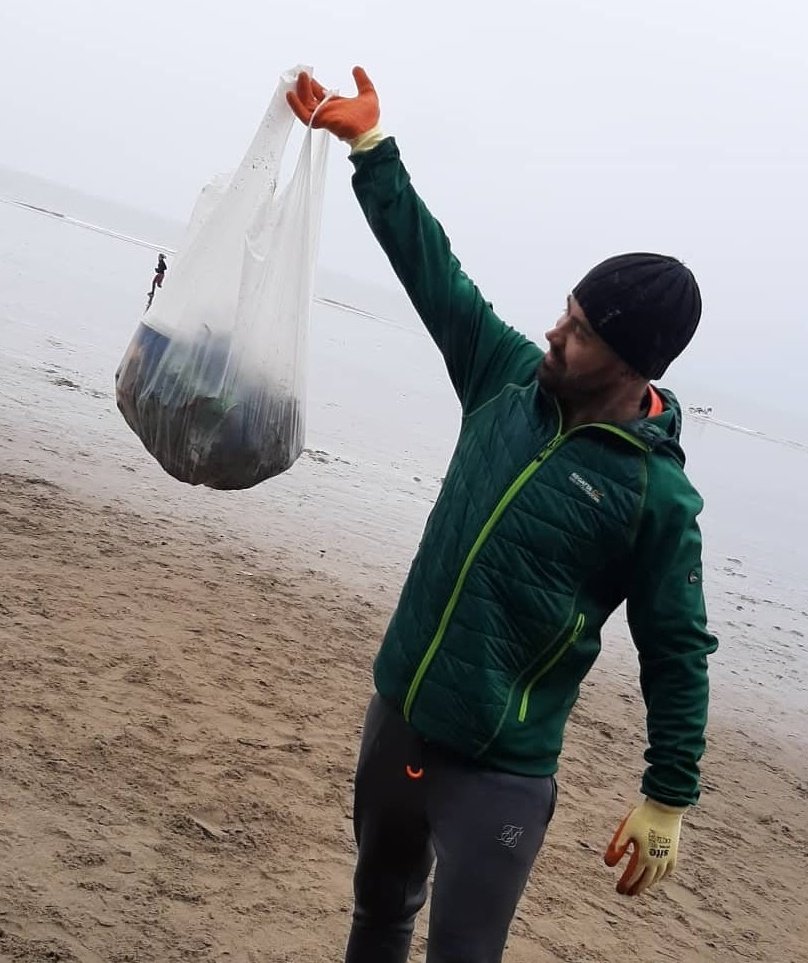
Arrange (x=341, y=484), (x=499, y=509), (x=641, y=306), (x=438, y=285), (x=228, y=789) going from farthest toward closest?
(x=341, y=484)
(x=228, y=789)
(x=438, y=285)
(x=499, y=509)
(x=641, y=306)

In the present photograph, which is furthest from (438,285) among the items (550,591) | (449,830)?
(449,830)

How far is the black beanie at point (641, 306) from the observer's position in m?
1.75

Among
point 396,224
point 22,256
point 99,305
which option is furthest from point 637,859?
point 22,256

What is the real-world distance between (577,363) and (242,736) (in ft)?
8.45

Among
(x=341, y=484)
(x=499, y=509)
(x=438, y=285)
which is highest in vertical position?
(x=438, y=285)

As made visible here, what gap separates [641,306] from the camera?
5.71 feet

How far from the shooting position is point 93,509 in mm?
6098

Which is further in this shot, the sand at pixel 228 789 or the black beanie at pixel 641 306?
the sand at pixel 228 789

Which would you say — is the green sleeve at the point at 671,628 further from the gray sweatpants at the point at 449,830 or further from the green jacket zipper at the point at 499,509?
the gray sweatpants at the point at 449,830

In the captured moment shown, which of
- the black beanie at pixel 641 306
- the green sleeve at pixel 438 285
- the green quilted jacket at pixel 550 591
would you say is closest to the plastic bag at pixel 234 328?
the green sleeve at pixel 438 285

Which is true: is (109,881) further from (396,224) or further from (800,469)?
(800,469)

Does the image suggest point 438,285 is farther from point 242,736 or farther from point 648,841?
point 242,736

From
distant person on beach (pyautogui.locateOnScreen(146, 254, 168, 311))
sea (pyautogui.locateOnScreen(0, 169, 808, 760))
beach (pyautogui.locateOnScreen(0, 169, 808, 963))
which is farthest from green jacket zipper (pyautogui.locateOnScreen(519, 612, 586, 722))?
sea (pyautogui.locateOnScreen(0, 169, 808, 760))

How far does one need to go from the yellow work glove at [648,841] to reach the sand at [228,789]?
127cm
